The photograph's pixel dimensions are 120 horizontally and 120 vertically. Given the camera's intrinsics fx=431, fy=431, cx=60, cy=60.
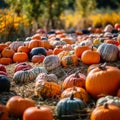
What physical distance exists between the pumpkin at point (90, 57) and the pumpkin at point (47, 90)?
1.37m

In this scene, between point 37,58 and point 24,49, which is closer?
point 37,58

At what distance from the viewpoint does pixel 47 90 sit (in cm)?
619

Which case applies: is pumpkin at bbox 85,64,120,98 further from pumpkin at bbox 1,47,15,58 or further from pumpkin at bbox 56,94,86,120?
pumpkin at bbox 1,47,15,58

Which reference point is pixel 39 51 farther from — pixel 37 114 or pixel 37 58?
pixel 37 114

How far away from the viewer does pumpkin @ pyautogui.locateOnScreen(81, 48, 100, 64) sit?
24.4 ft

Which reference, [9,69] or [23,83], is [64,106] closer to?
[23,83]

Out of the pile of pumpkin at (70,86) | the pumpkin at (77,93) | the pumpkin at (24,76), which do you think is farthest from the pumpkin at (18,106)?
the pumpkin at (24,76)

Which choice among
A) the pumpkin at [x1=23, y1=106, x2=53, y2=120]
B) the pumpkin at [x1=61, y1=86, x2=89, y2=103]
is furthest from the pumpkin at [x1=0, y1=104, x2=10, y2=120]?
the pumpkin at [x1=61, y1=86, x2=89, y2=103]

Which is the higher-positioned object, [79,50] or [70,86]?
[79,50]

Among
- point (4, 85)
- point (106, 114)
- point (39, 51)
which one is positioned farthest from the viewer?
point (39, 51)

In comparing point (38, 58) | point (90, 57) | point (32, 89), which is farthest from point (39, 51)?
point (32, 89)

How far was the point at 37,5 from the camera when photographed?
18359 mm

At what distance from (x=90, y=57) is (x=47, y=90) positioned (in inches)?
59.7

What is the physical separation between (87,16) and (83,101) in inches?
705
